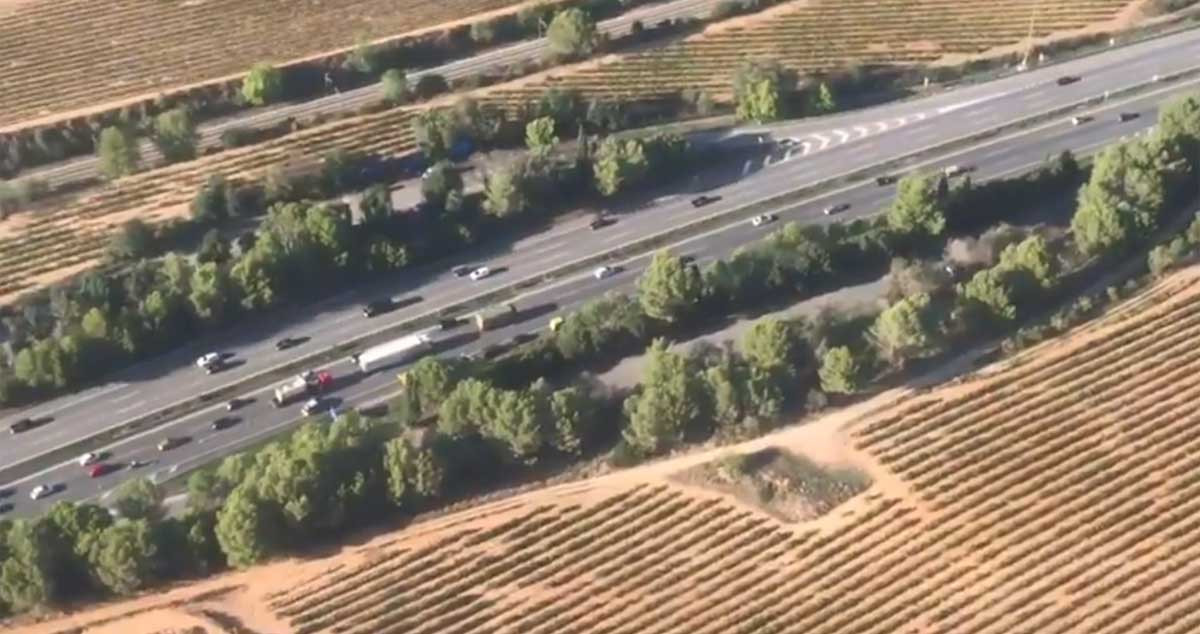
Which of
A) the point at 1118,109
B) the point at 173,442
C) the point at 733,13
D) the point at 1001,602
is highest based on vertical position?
the point at 733,13

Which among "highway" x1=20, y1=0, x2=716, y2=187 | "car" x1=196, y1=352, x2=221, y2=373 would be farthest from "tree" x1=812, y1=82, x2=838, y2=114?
"car" x1=196, y1=352, x2=221, y2=373

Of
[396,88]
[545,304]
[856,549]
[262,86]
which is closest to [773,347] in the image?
[856,549]

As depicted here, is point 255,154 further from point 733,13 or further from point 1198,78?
point 1198,78

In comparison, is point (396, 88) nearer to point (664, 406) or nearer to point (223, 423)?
point (223, 423)

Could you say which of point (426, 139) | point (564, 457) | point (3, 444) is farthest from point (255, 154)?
point (564, 457)

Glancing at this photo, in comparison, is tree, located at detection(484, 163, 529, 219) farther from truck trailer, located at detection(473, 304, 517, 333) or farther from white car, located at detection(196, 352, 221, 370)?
white car, located at detection(196, 352, 221, 370)

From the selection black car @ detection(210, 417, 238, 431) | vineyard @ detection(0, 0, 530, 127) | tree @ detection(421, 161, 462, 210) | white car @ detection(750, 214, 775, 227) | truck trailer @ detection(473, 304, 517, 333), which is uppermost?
vineyard @ detection(0, 0, 530, 127)
